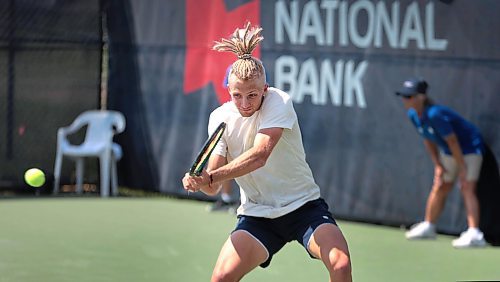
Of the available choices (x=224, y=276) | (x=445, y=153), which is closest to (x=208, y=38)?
(x=445, y=153)

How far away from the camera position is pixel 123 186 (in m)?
11.0

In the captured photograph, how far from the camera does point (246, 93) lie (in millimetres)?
4574

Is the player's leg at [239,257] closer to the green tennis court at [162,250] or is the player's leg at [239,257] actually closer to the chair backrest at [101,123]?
the green tennis court at [162,250]

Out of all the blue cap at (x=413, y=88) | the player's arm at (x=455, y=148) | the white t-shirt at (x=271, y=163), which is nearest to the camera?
the white t-shirt at (x=271, y=163)

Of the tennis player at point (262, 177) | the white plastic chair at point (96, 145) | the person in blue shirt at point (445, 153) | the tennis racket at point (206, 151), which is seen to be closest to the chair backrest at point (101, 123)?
the white plastic chair at point (96, 145)

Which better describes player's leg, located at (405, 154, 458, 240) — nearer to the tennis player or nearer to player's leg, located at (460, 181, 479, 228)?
player's leg, located at (460, 181, 479, 228)

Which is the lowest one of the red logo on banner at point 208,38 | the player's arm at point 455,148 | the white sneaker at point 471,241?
the white sneaker at point 471,241

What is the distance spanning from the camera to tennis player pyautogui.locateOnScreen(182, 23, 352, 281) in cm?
455

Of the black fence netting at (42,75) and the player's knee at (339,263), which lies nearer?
the player's knee at (339,263)

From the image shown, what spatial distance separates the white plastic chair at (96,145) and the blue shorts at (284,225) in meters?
5.93

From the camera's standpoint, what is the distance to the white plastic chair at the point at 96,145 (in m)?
10.6

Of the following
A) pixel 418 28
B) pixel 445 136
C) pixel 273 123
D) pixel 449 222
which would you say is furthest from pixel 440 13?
pixel 273 123

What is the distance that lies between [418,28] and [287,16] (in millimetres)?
1369

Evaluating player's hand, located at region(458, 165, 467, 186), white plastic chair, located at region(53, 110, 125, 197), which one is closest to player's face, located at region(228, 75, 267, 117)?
player's hand, located at region(458, 165, 467, 186)
